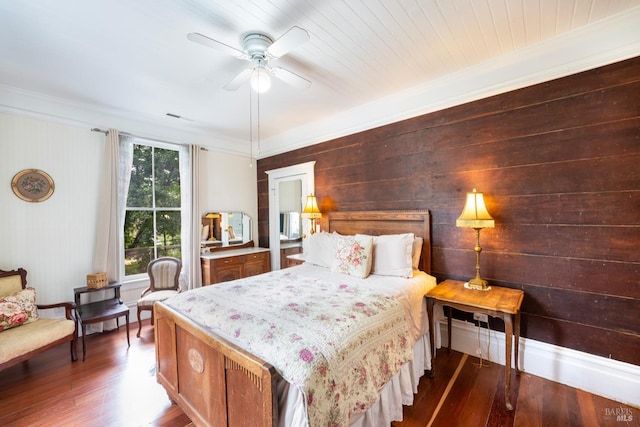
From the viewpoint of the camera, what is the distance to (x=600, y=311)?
2.01 metres

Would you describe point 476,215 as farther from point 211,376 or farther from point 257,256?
point 257,256

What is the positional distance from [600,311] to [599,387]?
0.56 m

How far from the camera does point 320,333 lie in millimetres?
1396

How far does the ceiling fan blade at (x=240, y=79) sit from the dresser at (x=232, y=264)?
2498 millimetres

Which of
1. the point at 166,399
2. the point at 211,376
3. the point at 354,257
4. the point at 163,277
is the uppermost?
the point at 354,257

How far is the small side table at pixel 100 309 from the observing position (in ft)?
8.98

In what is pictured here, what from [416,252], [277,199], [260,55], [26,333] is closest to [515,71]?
[416,252]

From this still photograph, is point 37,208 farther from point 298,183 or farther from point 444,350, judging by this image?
point 444,350

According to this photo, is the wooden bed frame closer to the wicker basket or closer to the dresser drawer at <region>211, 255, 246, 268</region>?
the wicker basket

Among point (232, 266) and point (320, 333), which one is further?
point (232, 266)

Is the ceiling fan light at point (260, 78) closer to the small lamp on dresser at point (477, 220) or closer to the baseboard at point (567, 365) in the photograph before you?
the small lamp on dresser at point (477, 220)

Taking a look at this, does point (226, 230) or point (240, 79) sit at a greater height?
point (240, 79)

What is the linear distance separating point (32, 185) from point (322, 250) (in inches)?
127

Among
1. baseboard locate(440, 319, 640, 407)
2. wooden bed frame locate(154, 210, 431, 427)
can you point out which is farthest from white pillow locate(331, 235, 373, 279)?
wooden bed frame locate(154, 210, 431, 427)
